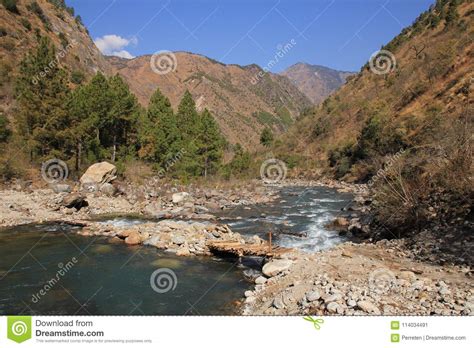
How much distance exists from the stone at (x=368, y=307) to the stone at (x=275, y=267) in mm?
3992

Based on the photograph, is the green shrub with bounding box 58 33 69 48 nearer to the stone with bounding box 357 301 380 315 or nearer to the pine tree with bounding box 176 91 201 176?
the pine tree with bounding box 176 91 201 176

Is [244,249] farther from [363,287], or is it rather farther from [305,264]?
[363,287]

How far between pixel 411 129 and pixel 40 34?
54.1 metres

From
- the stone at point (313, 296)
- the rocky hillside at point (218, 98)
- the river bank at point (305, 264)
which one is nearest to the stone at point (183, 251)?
the river bank at point (305, 264)

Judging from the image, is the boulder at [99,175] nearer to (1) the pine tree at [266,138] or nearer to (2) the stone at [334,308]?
(2) the stone at [334,308]

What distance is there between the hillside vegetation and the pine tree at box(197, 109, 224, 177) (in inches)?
618

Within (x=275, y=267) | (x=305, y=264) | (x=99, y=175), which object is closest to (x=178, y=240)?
(x=275, y=267)

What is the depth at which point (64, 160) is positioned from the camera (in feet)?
100

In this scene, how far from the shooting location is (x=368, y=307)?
7.36 metres

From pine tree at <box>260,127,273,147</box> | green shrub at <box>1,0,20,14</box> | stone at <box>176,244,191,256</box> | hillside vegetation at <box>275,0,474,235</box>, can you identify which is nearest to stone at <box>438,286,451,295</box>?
hillside vegetation at <box>275,0,474,235</box>

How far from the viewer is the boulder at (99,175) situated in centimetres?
2766

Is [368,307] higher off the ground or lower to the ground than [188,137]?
lower

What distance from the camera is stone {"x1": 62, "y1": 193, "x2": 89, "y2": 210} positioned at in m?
22.5
